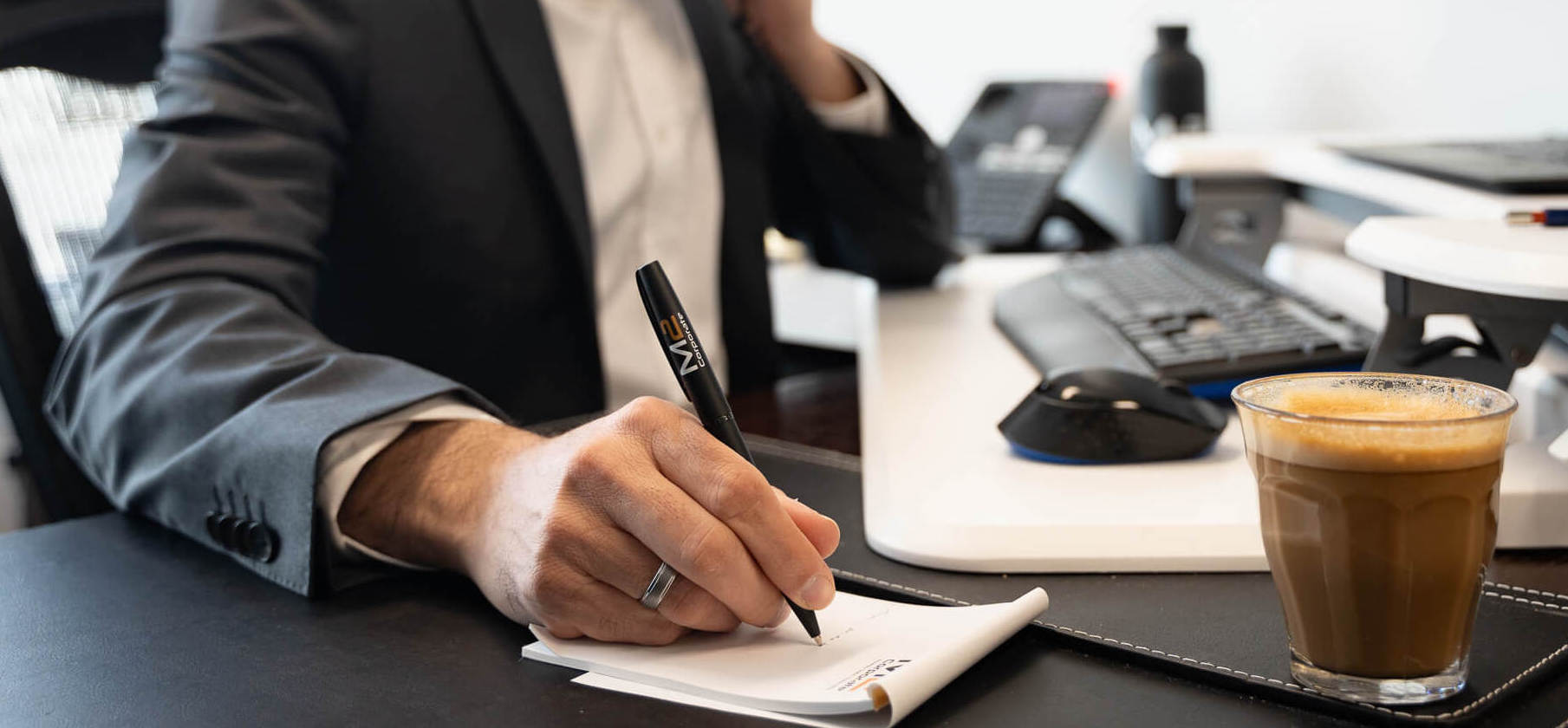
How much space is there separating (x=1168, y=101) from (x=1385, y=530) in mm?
1296

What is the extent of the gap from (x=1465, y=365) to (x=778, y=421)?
445 millimetres

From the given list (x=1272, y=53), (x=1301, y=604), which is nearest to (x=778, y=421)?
(x=1301, y=604)

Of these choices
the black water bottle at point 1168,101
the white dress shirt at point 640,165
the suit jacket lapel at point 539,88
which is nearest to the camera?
the suit jacket lapel at point 539,88

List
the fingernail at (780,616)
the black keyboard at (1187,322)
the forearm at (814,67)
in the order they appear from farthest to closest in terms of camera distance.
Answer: the forearm at (814,67) < the black keyboard at (1187,322) < the fingernail at (780,616)

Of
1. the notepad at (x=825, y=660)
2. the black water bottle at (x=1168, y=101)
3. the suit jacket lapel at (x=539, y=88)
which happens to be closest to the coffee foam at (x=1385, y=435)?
the notepad at (x=825, y=660)

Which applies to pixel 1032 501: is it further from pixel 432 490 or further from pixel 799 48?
pixel 799 48

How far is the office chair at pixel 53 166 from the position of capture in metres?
0.99

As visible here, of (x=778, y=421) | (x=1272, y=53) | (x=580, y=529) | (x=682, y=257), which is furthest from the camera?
(x=1272, y=53)

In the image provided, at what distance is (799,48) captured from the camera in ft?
4.39

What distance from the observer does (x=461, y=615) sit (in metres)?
0.59

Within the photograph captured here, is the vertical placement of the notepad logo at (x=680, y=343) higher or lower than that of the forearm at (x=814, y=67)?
higher

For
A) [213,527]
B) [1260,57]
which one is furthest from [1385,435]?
[1260,57]

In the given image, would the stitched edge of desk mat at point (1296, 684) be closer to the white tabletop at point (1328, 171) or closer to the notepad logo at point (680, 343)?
the notepad logo at point (680, 343)

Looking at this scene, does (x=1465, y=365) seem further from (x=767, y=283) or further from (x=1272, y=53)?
(x=1272, y=53)
